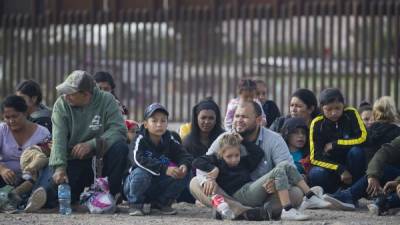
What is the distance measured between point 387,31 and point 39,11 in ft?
22.6

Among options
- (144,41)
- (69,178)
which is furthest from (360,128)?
(144,41)

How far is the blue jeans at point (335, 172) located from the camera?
1059 centimetres

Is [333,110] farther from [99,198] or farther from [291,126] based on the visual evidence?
[99,198]

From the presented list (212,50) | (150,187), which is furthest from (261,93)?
(212,50)

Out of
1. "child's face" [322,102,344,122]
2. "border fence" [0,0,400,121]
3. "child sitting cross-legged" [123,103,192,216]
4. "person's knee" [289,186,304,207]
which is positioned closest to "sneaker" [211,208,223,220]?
"child sitting cross-legged" [123,103,192,216]

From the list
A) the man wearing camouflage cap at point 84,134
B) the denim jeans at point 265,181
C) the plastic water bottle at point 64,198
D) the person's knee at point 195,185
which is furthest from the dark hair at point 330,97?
the plastic water bottle at point 64,198

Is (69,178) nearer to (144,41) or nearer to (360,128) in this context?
(360,128)

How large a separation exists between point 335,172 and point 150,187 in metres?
2.01

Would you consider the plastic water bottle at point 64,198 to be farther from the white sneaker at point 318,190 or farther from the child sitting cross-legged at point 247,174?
the white sneaker at point 318,190

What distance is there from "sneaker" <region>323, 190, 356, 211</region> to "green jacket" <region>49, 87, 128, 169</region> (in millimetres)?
2226

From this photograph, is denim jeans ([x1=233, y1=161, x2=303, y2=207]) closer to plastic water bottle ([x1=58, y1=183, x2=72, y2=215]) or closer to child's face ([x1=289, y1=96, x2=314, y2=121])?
plastic water bottle ([x1=58, y1=183, x2=72, y2=215])

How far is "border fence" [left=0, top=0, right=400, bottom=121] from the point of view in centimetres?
1702

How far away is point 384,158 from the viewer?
33.0 feet

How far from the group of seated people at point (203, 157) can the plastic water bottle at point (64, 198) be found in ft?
0.21
